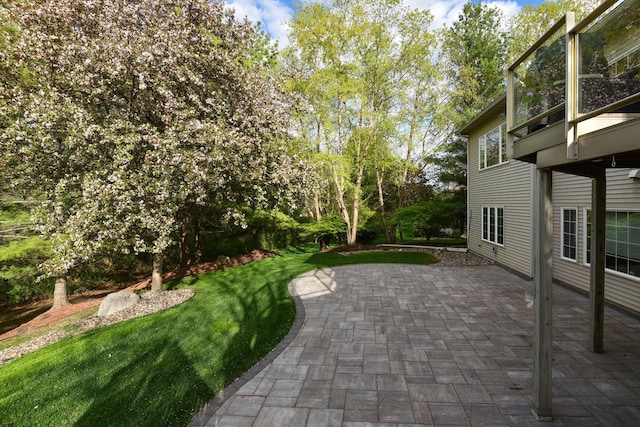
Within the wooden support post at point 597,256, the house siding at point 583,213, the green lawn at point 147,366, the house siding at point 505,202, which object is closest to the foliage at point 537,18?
the house siding at point 505,202

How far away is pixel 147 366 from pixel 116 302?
3.99 meters

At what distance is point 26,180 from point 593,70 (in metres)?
10.7

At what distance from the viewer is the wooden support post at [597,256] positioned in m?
3.91

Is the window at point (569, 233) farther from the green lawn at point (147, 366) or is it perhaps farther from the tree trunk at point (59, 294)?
the tree trunk at point (59, 294)

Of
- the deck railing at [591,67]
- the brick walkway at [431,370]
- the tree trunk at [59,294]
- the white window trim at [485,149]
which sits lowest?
the tree trunk at [59,294]

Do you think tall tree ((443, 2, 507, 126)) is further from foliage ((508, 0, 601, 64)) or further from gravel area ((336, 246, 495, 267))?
gravel area ((336, 246, 495, 267))

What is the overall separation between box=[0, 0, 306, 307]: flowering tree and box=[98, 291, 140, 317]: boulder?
1.19 metres

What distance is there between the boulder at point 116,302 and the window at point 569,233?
1123 cm

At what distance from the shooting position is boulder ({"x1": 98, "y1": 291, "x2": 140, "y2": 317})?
731 centimetres

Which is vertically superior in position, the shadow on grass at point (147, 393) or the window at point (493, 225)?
the window at point (493, 225)

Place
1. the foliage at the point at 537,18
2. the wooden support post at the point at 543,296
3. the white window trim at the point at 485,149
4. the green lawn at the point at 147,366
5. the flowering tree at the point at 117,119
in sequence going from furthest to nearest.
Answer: the foliage at the point at 537,18 → the white window trim at the point at 485,149 → the flowering tree at the point at 117,119 → the green lawn at the point at 147,366 → the wooden support post at the point at 543,296

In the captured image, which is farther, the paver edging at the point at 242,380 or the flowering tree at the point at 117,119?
the flowering tree at the point at 117,119

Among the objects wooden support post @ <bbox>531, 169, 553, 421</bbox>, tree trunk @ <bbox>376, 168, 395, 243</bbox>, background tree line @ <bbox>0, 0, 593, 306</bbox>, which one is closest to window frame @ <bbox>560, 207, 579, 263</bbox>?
wooden support post @ <bbox>531, 169, 553, 421</bbox>

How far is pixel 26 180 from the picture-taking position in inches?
290
